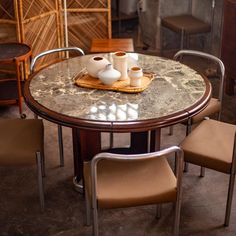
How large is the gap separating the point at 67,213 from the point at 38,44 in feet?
6.48

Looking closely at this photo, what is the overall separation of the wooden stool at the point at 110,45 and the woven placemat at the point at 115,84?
4.75ft

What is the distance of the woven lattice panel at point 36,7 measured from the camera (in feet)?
13.1

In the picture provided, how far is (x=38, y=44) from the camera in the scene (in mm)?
4234

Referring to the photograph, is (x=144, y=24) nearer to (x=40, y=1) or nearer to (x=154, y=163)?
(x=40, y=1)

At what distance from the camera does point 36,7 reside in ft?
13.5

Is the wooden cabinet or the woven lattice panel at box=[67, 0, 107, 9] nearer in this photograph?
the wooden cabinet

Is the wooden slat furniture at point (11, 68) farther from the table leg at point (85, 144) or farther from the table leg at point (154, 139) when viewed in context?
the table leg at point (154, 139)

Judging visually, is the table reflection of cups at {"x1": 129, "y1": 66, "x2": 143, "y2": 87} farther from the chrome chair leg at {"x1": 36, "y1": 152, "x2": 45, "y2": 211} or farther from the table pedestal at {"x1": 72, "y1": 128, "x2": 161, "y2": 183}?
the chrome chair leg at {"x1": 36, "y1": 152, "x2": 45, "y2": 211}

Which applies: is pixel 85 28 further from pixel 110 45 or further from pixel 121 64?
pixel 121 64

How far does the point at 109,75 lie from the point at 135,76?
0.14 metres

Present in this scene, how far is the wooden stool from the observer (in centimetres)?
414

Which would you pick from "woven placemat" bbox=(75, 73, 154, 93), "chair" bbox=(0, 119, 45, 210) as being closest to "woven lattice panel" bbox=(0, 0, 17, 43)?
"chair" bbox=(0, 119, 45, 210)

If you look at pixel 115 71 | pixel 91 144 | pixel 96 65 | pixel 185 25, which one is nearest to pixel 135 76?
pixel 115 71

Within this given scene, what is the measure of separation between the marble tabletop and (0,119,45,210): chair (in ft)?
0.88
